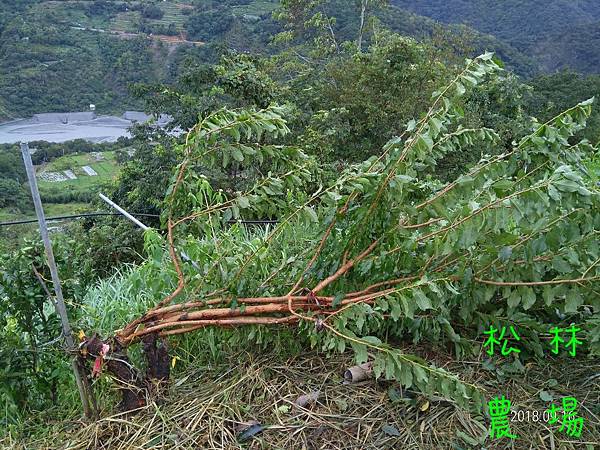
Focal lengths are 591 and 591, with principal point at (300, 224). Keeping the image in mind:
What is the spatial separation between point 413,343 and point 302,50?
17365mm

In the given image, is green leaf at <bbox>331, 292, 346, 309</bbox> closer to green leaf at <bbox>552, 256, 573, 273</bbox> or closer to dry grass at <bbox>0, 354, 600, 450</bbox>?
dry grass at <bbox>0, 354, 600, 450</bbox>

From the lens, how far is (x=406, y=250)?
6.50ft

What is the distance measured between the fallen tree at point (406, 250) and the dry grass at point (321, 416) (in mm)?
117

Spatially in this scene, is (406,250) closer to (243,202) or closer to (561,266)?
(561,266)

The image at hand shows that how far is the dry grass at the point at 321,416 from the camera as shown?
184 centimetres

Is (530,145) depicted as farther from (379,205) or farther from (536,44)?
(536,44)

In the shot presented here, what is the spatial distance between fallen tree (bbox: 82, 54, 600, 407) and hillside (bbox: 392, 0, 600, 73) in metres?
33.5

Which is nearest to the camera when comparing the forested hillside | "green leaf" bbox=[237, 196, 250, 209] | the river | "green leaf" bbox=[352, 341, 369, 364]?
"green leaf" bbox=[352, 341, 369, 364]

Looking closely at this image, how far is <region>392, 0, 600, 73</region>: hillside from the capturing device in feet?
115

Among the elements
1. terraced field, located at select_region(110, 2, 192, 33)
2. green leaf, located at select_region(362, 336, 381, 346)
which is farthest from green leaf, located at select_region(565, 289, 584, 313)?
terraced field, located at select_region(110, 2, 192, 33)

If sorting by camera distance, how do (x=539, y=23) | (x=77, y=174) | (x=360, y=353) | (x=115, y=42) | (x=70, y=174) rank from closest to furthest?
1. (x=360, y=353)
2. (x=70, y=174)
3. (x=77, y=174)
4. (x=115, y=42)
5. (x=539, y=23)

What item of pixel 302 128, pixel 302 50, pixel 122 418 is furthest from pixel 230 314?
pixel 302 50

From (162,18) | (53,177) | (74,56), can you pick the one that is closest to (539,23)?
(162,18)

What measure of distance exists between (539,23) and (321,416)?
42.6 m
